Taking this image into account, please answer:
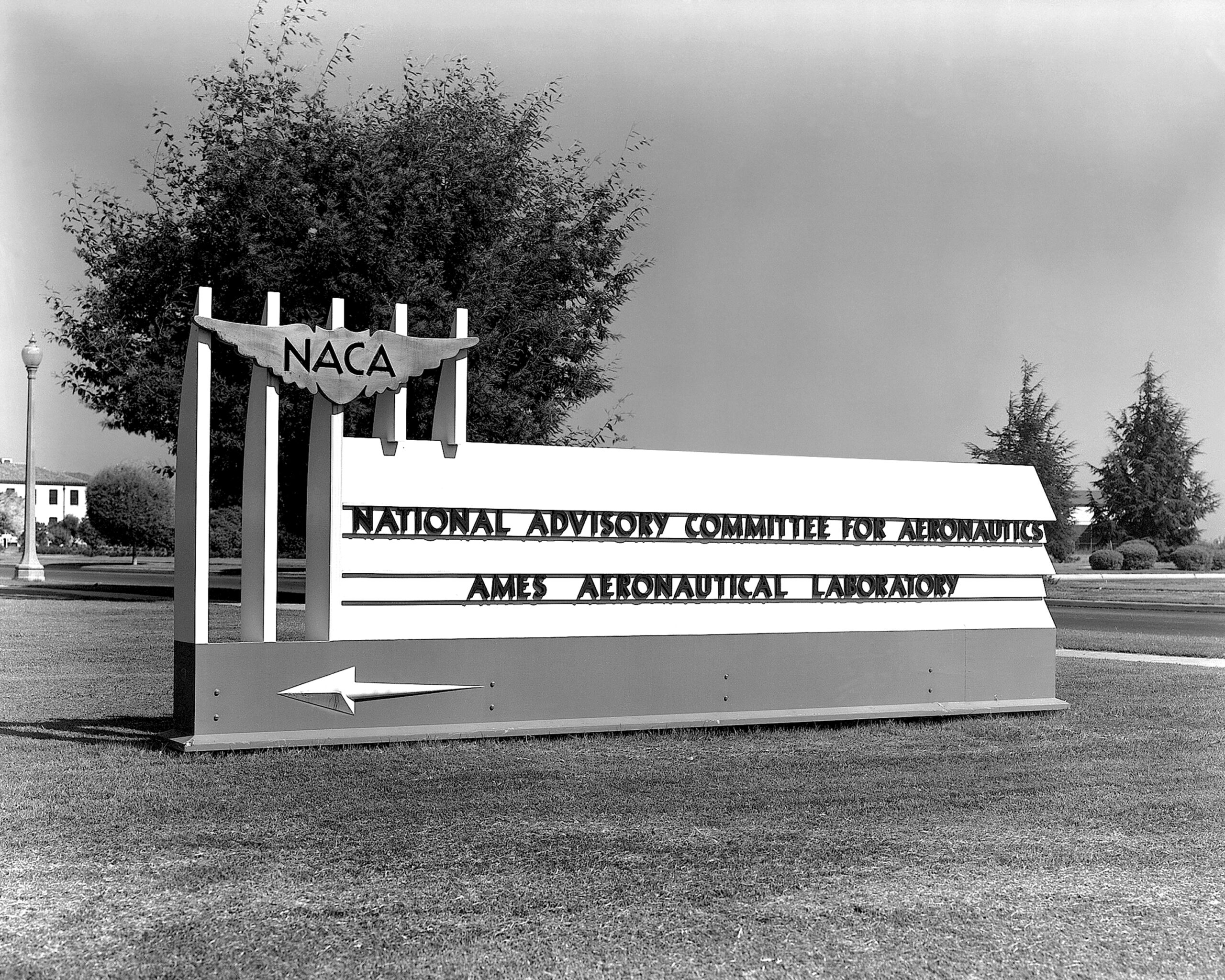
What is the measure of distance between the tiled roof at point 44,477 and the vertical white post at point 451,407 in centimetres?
11403

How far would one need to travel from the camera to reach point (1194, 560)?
5422 centimetres

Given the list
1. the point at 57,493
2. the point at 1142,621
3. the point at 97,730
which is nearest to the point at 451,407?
the point at 97,730

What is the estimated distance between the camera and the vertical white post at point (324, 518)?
8.98 meters

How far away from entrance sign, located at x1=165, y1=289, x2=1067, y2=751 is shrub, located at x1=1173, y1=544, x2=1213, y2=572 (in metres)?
47.0

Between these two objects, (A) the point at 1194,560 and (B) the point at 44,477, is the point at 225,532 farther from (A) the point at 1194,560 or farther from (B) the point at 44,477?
(B) the point at 44,477

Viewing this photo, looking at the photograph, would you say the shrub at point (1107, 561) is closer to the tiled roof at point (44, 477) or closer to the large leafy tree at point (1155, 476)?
the large leafy tree at point (1155, 476)

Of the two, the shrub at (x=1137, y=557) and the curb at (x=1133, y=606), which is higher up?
the shrub at (x=1137, y=557)

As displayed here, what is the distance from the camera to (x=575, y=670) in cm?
973

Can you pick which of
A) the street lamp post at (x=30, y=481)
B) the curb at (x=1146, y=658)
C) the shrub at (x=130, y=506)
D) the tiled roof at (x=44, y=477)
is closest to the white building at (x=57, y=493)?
the tiled roof at (x=44, y=477)

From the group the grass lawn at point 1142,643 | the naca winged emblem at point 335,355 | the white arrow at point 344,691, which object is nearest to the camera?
the white arrow at point 344,691

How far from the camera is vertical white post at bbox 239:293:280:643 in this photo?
29.5ft

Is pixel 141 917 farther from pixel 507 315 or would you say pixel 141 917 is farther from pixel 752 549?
pixel 507 315

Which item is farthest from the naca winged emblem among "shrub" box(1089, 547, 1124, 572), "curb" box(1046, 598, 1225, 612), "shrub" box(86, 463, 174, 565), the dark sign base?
"shrub" box(86, 463, 174, 565)

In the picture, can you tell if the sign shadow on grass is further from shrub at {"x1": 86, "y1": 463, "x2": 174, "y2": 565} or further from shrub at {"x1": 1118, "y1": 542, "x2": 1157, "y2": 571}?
shrub at {"x1": 86, "y1": 463, "x2": 174, "y2": 565}
